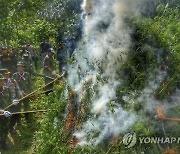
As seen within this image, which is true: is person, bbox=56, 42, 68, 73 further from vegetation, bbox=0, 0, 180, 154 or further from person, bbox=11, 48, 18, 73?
person, bbox=11, 48, 18, 73

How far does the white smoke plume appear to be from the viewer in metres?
6.12

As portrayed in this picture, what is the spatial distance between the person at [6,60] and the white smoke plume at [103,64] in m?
2.47

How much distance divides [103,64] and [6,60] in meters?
4.05

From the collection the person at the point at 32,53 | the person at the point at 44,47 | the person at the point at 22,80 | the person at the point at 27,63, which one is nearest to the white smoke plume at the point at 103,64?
the person at the point at 22,80

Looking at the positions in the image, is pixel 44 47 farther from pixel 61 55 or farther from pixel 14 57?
pixel 14 57

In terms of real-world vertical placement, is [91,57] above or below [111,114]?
above

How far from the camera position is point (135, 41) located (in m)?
7.38

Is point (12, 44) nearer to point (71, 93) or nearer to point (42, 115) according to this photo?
point (42, 115)

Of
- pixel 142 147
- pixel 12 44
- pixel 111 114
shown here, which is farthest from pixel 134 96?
pixel 12 44

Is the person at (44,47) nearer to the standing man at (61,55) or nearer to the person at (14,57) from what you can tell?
the standing man at (61,55)

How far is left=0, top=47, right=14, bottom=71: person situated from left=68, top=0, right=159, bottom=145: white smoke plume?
247 cm

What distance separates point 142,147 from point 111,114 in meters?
0.81

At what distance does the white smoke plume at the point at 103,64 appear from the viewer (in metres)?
6.12

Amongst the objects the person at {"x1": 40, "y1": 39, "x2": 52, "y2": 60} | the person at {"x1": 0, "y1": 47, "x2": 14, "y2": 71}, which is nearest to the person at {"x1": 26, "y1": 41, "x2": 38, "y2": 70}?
the person at {"x1": 40, "y1": 39, "x2": 52, "y2": 60}
